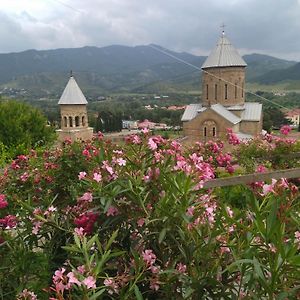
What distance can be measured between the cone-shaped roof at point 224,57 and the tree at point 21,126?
1220 cm

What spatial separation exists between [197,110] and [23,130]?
42.6ft

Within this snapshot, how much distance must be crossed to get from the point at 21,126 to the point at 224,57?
15.1 metres

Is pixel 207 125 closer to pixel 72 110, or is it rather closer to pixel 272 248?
pixel 72 110

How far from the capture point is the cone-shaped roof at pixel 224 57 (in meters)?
27.0

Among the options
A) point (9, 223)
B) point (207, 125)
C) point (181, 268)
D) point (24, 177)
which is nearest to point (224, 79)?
point (207, 125)

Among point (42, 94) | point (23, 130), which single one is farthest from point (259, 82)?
point (23, 130)

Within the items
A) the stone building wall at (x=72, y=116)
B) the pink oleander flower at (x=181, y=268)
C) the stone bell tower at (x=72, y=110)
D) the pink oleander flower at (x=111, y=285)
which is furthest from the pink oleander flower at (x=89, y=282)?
the stone building wall at (x=72, y=116)

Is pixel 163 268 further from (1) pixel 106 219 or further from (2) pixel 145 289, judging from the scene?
(1) pixel 106 219

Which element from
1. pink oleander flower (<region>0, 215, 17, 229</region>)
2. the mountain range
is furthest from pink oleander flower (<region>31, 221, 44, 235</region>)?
the mountain range

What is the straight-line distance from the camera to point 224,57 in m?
→ 27.3

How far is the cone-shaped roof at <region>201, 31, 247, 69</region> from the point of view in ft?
88.6

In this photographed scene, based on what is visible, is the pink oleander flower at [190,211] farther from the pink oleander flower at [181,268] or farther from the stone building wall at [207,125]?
the stone building wall at [207,125]

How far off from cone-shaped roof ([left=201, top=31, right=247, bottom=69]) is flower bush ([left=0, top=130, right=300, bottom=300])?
25.7 metres

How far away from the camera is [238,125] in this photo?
2608 centimetres
